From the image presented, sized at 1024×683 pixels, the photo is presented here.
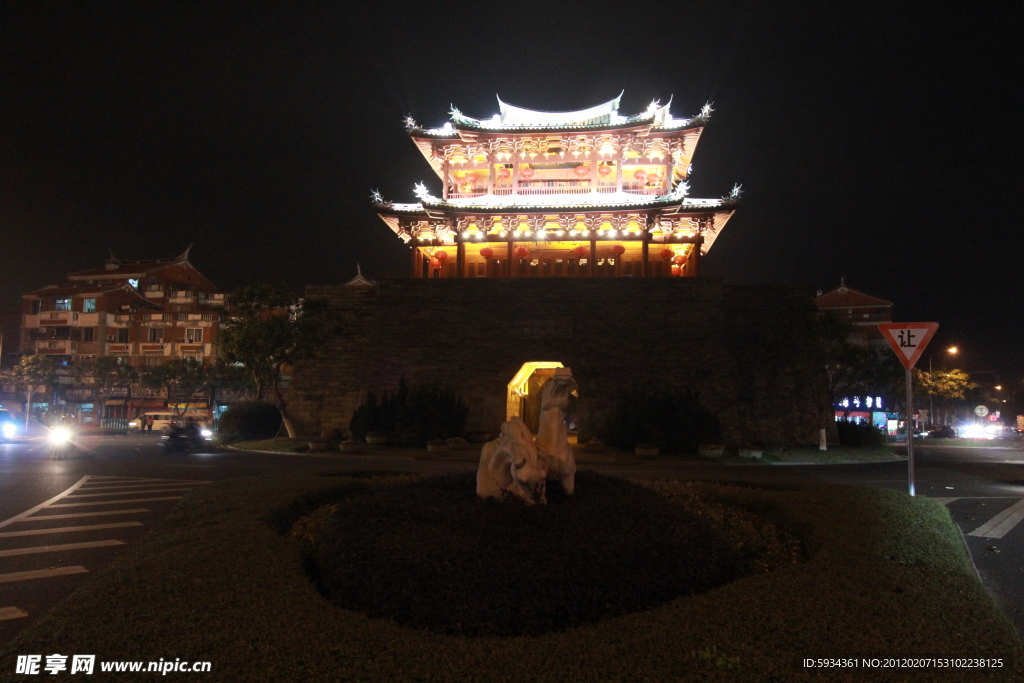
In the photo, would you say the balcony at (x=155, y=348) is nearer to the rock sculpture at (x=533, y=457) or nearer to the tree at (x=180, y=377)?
the tree at (x=180, y=377)

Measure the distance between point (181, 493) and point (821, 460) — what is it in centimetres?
1774

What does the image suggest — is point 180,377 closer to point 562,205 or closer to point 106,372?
point 106,372

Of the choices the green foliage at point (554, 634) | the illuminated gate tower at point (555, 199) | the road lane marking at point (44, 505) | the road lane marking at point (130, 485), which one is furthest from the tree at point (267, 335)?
the green foliage at point (554, 634)

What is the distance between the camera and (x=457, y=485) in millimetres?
7477

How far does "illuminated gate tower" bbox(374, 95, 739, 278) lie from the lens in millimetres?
29984

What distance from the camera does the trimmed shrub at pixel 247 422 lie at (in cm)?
2402

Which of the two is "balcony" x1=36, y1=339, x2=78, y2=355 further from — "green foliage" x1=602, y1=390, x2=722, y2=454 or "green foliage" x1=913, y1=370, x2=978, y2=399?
"green foliage" x1=913, y1=370, x2=978, y2=399

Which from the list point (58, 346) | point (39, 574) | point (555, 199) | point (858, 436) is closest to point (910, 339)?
point (39, 574)

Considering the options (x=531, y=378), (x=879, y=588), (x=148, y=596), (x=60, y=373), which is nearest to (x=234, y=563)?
(x=148, y=596)

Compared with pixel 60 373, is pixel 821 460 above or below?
below

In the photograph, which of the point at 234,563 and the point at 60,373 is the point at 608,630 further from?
the point at 60,373

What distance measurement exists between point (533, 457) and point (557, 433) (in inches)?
24.4

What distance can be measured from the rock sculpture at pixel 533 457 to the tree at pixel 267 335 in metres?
18.6

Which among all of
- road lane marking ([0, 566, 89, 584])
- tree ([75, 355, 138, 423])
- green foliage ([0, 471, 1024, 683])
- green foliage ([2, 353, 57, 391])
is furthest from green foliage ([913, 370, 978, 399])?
green foliage ([2, 353, 57, 391])
